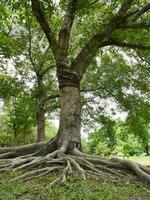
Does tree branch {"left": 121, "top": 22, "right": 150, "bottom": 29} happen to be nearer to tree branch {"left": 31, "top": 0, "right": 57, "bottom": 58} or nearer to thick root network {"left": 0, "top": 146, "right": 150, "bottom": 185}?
tree branch {"left": 31, "top": 0, "right": 57, "bottom": 58}

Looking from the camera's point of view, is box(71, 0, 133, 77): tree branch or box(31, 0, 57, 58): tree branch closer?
box(31, 0, 57, 58): tree branch

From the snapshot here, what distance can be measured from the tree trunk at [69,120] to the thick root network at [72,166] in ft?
0.94

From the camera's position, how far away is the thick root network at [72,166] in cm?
770

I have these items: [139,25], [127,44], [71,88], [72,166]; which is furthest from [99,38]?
[72,166]

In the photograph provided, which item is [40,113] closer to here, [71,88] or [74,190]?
[71,88]

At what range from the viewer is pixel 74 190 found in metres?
6.48

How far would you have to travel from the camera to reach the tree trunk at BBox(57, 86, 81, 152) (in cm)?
907

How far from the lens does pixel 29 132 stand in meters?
33.4

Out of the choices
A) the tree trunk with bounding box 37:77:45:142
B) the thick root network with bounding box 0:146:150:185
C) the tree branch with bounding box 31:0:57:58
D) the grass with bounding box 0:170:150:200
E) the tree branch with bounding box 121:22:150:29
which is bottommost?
the grass with bounding box 0:170:150:200

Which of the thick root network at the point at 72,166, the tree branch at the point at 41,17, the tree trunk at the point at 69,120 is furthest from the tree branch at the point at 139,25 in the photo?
the thick root network at the point at 72,166

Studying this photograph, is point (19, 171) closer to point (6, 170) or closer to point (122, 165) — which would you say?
point (6, 170)

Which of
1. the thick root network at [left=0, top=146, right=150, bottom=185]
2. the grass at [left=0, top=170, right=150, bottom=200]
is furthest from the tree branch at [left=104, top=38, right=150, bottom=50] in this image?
the grass at [left=0, top=170, right=150, bottom=200]

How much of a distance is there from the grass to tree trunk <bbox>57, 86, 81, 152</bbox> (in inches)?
71.3

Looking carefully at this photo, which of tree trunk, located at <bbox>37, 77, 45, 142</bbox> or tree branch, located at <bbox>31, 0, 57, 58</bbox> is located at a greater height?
tree branch, located at <bbox>31, 0, 57, 58</bbox>
